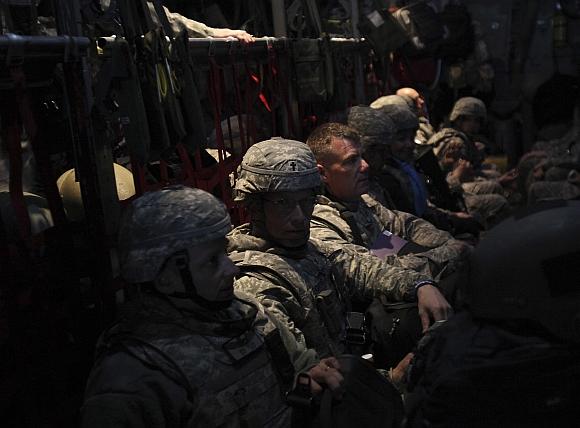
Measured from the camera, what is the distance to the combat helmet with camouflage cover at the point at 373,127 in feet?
17.3

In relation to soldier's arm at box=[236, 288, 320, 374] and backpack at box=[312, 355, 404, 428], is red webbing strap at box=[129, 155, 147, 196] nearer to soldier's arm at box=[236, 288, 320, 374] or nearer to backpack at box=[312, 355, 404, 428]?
soldier's arm at box=[236, 288, 320, 374]

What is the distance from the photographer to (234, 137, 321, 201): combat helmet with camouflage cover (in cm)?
334

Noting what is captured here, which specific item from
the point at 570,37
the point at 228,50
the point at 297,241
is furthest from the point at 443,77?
the point at 297,241

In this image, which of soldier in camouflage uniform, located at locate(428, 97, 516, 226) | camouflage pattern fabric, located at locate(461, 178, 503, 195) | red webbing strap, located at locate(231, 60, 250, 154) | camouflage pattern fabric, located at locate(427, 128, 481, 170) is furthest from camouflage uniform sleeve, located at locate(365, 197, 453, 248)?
camouflage pattern fabric, located at locate(427, 128, 481, 170)

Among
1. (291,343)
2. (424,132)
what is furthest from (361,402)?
(424,132)

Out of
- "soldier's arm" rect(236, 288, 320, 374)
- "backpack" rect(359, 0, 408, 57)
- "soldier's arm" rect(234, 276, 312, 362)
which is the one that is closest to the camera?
"soldier's arm" rect(236, 288, 320, 374)

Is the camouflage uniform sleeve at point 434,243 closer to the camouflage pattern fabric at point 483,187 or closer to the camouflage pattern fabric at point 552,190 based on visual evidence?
the camouflage pattern fabric at point 552,190

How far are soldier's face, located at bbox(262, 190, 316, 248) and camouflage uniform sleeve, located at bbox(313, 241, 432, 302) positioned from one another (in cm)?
46

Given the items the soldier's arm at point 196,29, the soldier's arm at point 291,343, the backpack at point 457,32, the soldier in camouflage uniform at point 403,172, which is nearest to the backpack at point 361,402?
the soldier's arm at point 291,343

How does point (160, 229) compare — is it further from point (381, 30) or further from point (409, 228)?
point (381, 30)

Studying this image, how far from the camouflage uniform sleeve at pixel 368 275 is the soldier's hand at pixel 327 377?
119 centimetres

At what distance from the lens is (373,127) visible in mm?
5270

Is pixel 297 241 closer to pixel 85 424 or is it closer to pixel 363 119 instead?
pixel 85 424

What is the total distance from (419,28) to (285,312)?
7.30 meters
